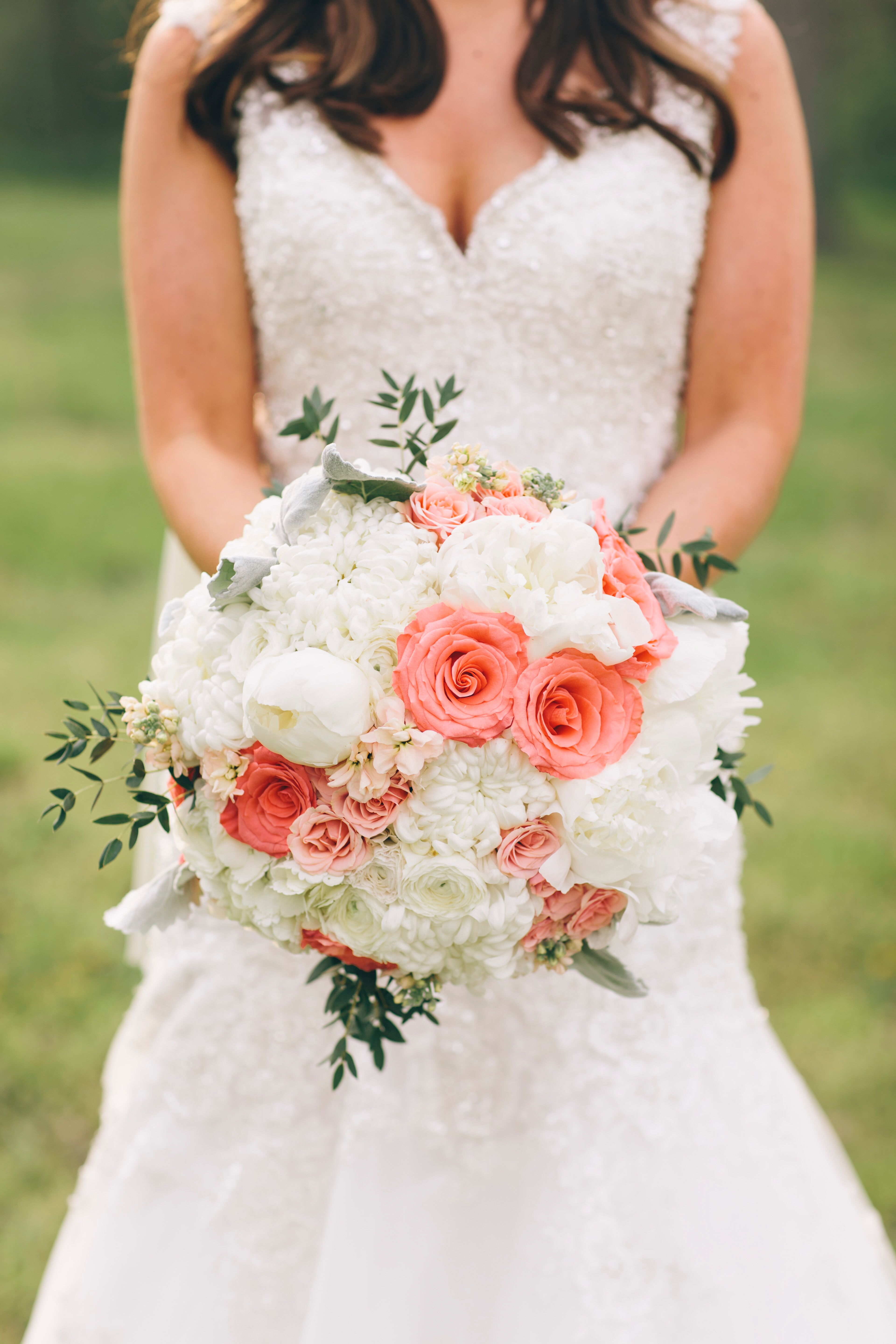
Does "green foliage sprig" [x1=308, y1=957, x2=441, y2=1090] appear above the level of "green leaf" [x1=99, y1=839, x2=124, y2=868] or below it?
below

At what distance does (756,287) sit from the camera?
2.06 meters

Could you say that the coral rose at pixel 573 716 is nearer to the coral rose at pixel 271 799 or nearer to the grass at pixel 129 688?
the coral rose at pixel 271 799

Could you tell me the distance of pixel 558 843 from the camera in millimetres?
1325

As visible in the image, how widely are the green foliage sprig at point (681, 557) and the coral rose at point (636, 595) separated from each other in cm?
10

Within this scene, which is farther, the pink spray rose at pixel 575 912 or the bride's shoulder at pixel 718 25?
the bride's shoulder at pixel 718 25

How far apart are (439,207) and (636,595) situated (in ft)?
3.14

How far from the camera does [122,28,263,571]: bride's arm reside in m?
1.99

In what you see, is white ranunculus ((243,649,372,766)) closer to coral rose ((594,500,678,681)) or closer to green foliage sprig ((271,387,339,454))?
coral rose ((594,500,678,681))

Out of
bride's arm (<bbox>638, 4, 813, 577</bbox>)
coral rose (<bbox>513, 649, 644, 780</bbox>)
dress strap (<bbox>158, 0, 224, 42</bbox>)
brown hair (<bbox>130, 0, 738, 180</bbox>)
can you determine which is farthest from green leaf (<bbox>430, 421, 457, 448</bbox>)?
dress strap (<bbox>158, 0, 224, 42</bbox>)

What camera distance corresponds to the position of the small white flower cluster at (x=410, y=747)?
4.23 ft

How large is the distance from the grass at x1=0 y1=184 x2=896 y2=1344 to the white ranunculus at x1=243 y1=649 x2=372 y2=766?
2065 millimetres

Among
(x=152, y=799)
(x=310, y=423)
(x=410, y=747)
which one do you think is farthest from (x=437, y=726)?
(x=310, y=423)

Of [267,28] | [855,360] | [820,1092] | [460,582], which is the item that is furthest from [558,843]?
[855,360]

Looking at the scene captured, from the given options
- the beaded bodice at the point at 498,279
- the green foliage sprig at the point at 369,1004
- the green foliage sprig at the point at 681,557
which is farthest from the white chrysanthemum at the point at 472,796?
the beaded bodice at the point at 498,279
